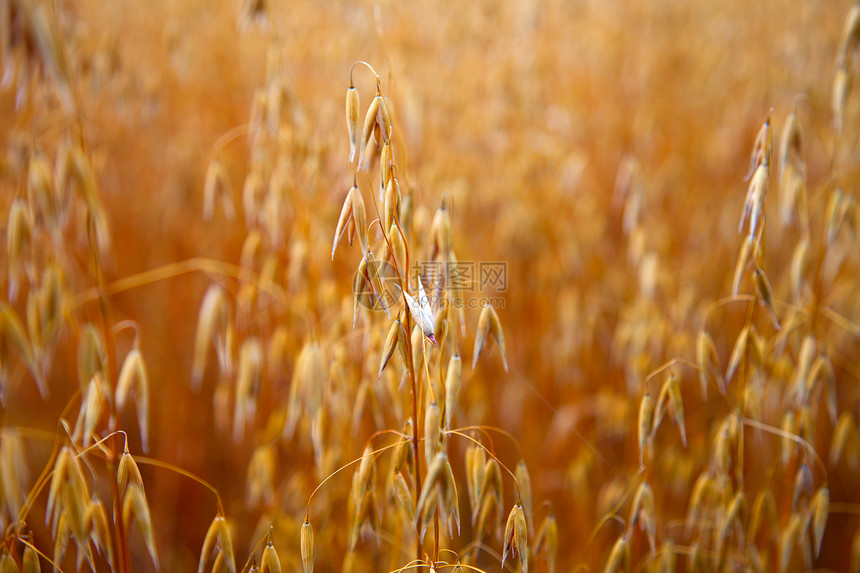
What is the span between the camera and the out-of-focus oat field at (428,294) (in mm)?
802

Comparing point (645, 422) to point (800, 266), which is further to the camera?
point (800, 266)

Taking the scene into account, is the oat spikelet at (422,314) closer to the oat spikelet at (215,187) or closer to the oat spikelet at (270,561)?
the oat spikelet at (270,561)

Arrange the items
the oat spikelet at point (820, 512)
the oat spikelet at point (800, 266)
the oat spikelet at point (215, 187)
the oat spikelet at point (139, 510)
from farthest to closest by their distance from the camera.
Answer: the oat spikelet at point (215, 187) → the oat spikelet at point (800, 266) → the oat spikelet at point (820, 512) → the oat spikelet at point (139, 510)

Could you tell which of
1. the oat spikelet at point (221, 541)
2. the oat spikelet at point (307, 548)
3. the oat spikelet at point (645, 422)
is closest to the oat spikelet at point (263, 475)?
the oat spikelet at point (221, 541)

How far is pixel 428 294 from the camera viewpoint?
0.94 meters

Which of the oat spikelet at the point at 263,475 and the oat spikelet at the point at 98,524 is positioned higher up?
the oat spikelet at the point at 98,524

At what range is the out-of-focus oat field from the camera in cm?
80

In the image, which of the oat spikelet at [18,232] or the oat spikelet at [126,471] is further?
the oat spikelet at [18,232]

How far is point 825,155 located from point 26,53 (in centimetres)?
366

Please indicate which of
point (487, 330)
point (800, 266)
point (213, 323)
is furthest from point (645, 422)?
point (213, 323)

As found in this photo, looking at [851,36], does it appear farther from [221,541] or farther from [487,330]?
[221,541]

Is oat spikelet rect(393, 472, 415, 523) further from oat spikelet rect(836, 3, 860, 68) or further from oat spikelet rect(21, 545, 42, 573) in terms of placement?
oat spikelet rect(836, 3, 860, 68)

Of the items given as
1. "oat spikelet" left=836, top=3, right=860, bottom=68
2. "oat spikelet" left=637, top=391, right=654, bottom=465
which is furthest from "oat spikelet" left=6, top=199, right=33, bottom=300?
"oat spikelet" left=836, top=3, right=860, bottom=68

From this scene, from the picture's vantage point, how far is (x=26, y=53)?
49 centimetres
